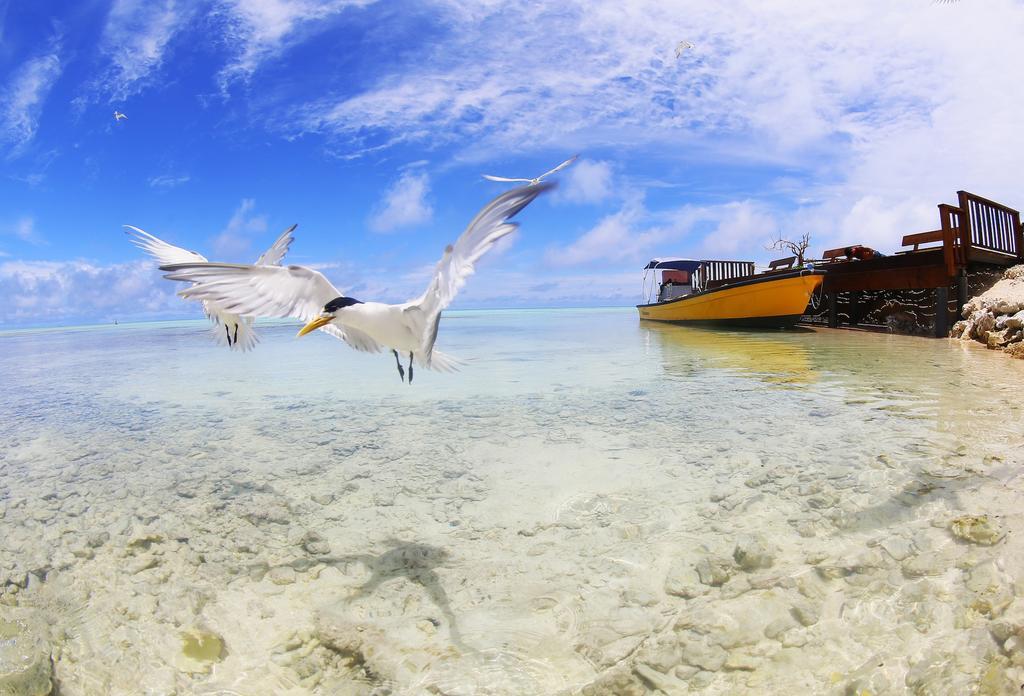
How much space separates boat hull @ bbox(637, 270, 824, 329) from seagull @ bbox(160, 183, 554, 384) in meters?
17.7

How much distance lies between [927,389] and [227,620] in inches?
350

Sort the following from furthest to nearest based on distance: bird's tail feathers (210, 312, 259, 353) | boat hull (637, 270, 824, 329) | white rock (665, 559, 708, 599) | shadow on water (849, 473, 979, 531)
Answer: boat hull (637, 270, 824, 329), bird's tail feathers (210, 312, 259, 353), shadow on water (849, 473, 979, 531), white rock (665, 559, 708, 599)

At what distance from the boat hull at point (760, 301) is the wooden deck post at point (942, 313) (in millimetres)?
3518

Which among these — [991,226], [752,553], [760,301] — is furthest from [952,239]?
[752,553]

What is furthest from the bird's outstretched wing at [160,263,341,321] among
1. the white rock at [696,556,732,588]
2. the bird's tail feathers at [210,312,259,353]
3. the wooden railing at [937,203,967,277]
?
the wooden railing at [937,203,967,277]

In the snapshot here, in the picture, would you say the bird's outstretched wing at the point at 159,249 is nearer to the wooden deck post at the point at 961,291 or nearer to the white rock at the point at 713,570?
the white rock at the point at 713,570

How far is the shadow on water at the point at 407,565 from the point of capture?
310cm

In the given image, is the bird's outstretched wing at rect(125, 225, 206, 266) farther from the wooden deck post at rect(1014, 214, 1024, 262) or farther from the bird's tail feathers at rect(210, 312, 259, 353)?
the wooden deck post at rect(1014, 214, 1024, 262)

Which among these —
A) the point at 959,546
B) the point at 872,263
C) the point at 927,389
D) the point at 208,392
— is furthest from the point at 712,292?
the point at 959,546

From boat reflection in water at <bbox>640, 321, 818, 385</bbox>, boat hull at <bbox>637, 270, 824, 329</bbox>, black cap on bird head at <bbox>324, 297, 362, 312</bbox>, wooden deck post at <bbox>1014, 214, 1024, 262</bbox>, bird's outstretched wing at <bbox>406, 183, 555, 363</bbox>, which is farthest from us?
boat hull at <bbox>637, 270, 824, 329</bbox>

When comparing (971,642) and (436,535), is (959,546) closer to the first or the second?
(971,642)

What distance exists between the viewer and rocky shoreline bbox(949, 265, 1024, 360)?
11742mm

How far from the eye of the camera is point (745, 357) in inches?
501

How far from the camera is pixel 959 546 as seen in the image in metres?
3.09
